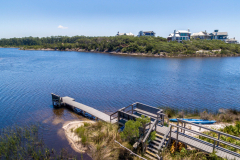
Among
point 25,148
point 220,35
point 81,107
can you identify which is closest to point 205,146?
point 25,148

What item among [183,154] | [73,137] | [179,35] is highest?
[179,35]

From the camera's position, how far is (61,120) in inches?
664

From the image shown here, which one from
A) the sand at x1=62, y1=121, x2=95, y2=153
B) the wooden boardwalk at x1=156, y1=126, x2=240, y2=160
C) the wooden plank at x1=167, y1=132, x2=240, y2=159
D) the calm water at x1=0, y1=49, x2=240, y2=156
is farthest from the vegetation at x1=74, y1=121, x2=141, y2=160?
A: the wooden plank at x1=167, y1=132, x2=240, y2=159

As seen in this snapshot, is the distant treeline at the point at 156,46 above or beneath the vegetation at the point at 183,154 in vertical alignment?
above

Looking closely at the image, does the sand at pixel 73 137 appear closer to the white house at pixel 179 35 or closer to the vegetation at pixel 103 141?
the vegetation at pixel 103 141

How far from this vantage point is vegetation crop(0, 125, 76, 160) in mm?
10938

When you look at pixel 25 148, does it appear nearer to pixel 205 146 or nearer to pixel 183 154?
pixel 183 154

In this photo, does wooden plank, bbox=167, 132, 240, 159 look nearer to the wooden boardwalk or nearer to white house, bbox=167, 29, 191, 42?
the wooden boardwalk

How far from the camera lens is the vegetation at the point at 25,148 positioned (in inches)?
431

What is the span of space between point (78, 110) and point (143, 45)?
73562 millimetres

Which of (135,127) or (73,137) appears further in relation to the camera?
(73,137)

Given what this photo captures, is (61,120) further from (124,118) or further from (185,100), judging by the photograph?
(185,100)

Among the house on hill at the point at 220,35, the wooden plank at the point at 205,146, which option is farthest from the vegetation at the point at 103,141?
the house on hill at the point at 220,35

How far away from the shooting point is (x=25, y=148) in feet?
38.4
